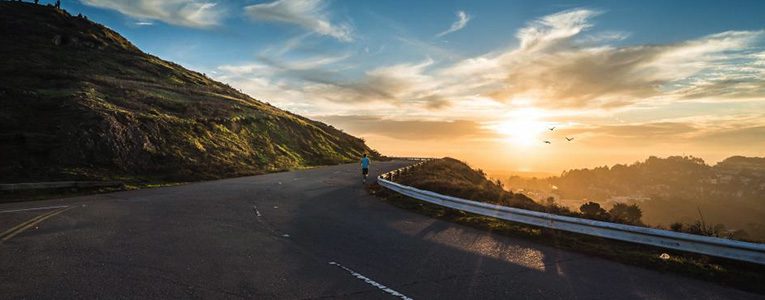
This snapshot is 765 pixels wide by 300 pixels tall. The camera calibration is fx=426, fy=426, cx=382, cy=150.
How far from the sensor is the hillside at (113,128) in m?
26.5

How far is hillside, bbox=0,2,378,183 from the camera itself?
26.5 meters

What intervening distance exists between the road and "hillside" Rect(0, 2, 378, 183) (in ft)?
48.9

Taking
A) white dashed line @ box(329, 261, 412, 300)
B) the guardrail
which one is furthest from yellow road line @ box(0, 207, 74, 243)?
the guardrail

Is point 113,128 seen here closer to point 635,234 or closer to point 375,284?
point 375,284

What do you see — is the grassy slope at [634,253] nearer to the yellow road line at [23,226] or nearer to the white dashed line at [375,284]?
the white dashed line at [375,284]

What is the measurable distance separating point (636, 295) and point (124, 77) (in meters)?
64.4

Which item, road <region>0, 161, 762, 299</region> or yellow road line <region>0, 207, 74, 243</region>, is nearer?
road <region>0, 161, 762, 299</region>

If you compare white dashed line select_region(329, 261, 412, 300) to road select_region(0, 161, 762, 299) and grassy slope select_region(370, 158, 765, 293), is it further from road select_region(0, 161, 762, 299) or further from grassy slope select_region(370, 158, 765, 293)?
grassy slope select_region(370, 158, 765, 293)

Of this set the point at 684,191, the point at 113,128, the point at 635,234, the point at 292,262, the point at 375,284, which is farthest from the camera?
the point at 684,191

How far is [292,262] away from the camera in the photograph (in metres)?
8.18

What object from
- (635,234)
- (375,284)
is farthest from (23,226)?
(635,234)

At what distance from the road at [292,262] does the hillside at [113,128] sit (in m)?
14.9

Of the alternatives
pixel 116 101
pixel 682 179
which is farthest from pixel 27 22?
pixel 682 179

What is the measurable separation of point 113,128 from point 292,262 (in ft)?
90.4
